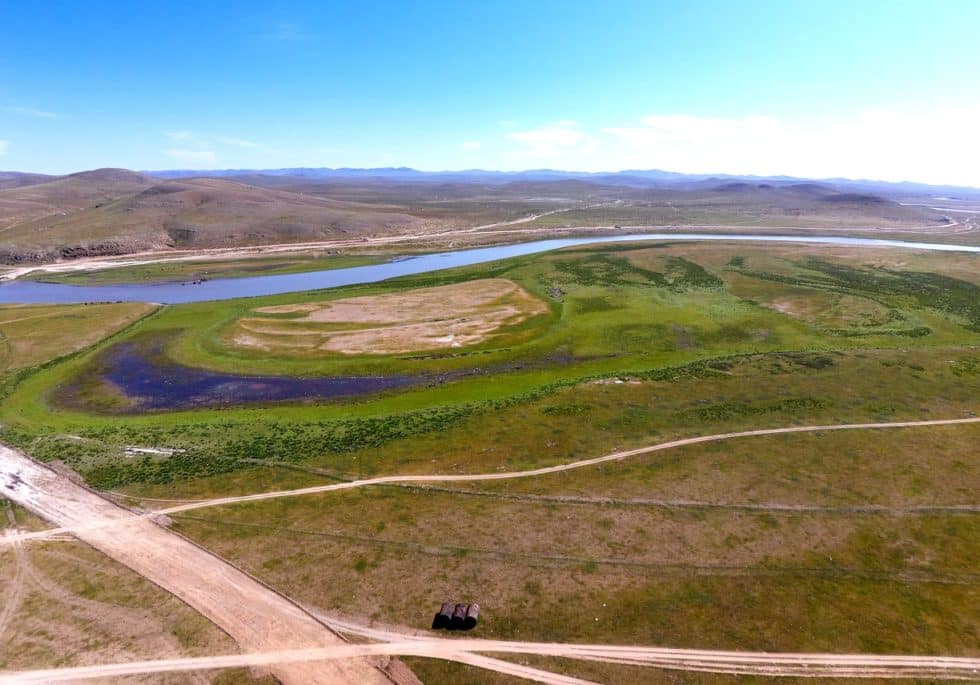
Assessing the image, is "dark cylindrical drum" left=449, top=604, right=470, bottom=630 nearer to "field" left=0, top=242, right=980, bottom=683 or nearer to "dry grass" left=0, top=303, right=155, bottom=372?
"field" left=0, top=242, right=980, bottom=683

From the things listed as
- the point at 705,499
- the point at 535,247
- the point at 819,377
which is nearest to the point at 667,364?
the point at 819,377

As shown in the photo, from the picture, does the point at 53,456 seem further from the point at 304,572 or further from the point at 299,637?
the point at 299,637

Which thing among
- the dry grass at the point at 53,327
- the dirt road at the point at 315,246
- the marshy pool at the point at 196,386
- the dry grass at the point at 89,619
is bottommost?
the dry grass at the point at 89,619

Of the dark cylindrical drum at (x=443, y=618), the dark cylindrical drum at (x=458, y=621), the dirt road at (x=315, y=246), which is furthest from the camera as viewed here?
the dirt road at (x=315, y=246)

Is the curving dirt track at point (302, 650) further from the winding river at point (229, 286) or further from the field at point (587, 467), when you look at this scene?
the winding river at point (229, 286)

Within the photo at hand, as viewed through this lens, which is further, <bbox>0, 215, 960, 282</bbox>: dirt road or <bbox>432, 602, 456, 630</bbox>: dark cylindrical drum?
<bbox>0, 215, 960, 282</bbox>: dirt road

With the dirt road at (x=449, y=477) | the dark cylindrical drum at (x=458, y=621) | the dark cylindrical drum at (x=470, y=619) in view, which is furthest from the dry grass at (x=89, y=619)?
the dark cylindrical drum at (x=470, y=619)

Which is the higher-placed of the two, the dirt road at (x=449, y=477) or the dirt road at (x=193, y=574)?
the dirt road at (x=449, y=477)

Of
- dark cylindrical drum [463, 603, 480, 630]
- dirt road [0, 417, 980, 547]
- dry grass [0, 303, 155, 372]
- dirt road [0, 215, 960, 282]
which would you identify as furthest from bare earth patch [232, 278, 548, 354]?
dirt road [0, 215, 960, 282]
